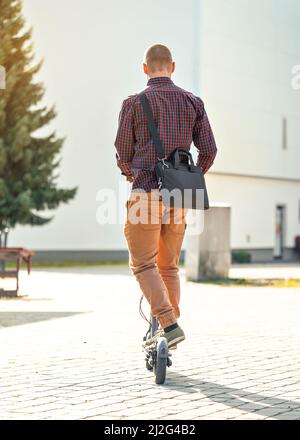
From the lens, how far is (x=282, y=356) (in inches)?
309

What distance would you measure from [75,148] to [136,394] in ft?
98.3

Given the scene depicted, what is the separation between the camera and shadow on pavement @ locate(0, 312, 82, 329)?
35.1 feet

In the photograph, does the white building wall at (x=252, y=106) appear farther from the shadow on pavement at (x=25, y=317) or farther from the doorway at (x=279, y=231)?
the shadow on pavement at (x=25, y=317)

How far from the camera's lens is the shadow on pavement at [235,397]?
541cm

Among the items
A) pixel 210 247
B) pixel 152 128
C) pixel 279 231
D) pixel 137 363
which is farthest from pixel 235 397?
pixel 279 231

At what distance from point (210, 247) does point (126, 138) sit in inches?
532

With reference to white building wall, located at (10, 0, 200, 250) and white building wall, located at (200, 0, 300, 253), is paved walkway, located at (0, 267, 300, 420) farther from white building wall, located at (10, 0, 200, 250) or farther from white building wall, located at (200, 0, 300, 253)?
white building wall, located at (200, 0, 300, 253)

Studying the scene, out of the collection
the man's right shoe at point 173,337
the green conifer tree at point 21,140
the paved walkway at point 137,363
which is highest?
the green conifer tree at point 21,140

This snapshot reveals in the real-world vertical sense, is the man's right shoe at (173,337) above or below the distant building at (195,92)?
below

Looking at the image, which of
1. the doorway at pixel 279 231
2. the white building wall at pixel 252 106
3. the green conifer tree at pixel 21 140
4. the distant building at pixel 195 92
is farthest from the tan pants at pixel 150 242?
the doorway at pixel 279 231

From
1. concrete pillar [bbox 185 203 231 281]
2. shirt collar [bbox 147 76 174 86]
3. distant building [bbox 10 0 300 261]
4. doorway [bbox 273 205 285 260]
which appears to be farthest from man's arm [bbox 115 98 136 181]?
doorway [bbox 273 205 285 260]

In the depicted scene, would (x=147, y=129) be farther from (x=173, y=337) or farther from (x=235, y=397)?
(x=235, y=397)

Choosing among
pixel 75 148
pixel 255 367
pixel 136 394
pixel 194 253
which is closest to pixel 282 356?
pixel 255 367

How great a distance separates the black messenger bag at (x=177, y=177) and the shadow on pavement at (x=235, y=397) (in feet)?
3.69
